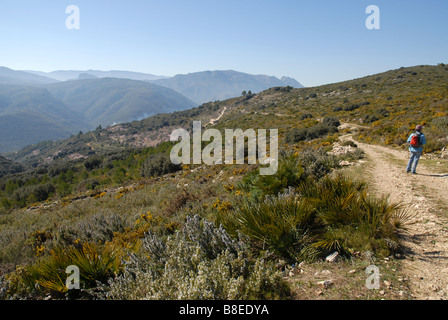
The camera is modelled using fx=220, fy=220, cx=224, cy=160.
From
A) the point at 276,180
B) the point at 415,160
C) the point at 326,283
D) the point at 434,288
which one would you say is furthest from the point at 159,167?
the point at 434,288

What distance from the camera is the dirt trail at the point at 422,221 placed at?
2.66 meters

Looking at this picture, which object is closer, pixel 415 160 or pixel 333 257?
pixel 333 257

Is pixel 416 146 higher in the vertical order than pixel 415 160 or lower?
higher

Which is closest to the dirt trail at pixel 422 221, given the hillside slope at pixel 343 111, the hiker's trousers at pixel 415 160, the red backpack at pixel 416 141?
the hiker's trousers at pixel 415 160

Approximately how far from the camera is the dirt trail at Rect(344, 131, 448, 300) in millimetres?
2657

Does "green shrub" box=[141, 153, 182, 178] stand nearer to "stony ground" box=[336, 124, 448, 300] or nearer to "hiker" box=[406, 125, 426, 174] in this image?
"stony ground" box=[336, 124, 448, 300]

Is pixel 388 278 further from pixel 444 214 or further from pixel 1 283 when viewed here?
pixel 1 283

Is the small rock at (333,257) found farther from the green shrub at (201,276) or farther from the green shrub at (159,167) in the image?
the green shrub at (159,167)

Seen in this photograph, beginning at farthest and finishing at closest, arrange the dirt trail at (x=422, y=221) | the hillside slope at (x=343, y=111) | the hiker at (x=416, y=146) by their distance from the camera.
→ the hillside slope at (x=343, y=111) < the hiker at (x=416, y=146) < the dirt trail at (x=422, y=221)

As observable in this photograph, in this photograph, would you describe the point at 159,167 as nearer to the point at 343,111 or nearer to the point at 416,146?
the point at 416,146

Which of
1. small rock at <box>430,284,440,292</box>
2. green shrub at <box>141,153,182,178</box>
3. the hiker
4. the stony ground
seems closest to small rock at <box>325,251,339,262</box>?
the stony ground

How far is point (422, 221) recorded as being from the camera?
4.17 meters
